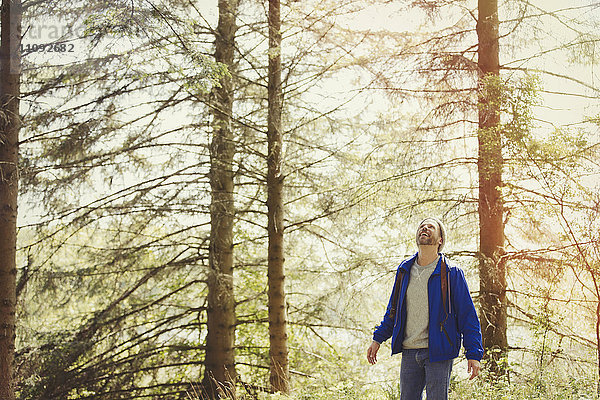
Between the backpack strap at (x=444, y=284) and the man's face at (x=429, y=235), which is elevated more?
the man's face at (x=429, y=235)

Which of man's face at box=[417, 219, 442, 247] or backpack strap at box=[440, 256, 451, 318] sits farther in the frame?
man's face at box=[417, 219, 442, 247]

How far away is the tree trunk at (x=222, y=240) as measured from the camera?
9.48 m

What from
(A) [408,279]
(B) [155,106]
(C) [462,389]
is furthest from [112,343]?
(A) [408,279]

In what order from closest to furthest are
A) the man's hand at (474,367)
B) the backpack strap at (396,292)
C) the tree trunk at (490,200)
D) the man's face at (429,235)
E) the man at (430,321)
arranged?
the man's hand at (474,367) → the man at (430,321) → the man's face at (429,235) → the backpack strap at (396,292) → the tree trunk at (490,200)

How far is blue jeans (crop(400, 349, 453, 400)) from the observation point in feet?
13.9

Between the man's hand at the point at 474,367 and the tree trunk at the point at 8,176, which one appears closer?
the man's hand at the point at 474,367

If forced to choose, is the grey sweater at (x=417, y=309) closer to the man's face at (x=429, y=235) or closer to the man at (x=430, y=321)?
the man at (x=430, y=321)

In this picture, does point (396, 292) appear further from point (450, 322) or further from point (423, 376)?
point (423, 376)

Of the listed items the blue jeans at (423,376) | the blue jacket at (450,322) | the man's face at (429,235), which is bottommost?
the blue jeans at (423,376)

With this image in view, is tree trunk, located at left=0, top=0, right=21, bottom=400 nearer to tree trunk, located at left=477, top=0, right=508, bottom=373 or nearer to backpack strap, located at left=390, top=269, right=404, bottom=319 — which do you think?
backpack strap, located at left=390, top=269, right=404, bottom=319

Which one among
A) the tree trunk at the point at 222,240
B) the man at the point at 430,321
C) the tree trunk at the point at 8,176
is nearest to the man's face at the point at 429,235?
the man at the point at 430,321

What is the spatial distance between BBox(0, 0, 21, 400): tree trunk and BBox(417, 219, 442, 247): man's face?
6175 mm

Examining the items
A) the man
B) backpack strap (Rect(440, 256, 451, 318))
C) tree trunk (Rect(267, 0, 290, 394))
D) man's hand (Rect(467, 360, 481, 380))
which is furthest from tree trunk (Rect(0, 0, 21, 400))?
man's hand (Rect(467, 360, 481, 380))

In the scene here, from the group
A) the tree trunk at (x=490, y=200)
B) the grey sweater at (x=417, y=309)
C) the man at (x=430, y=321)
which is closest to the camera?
the man at (x=430, y=321)
